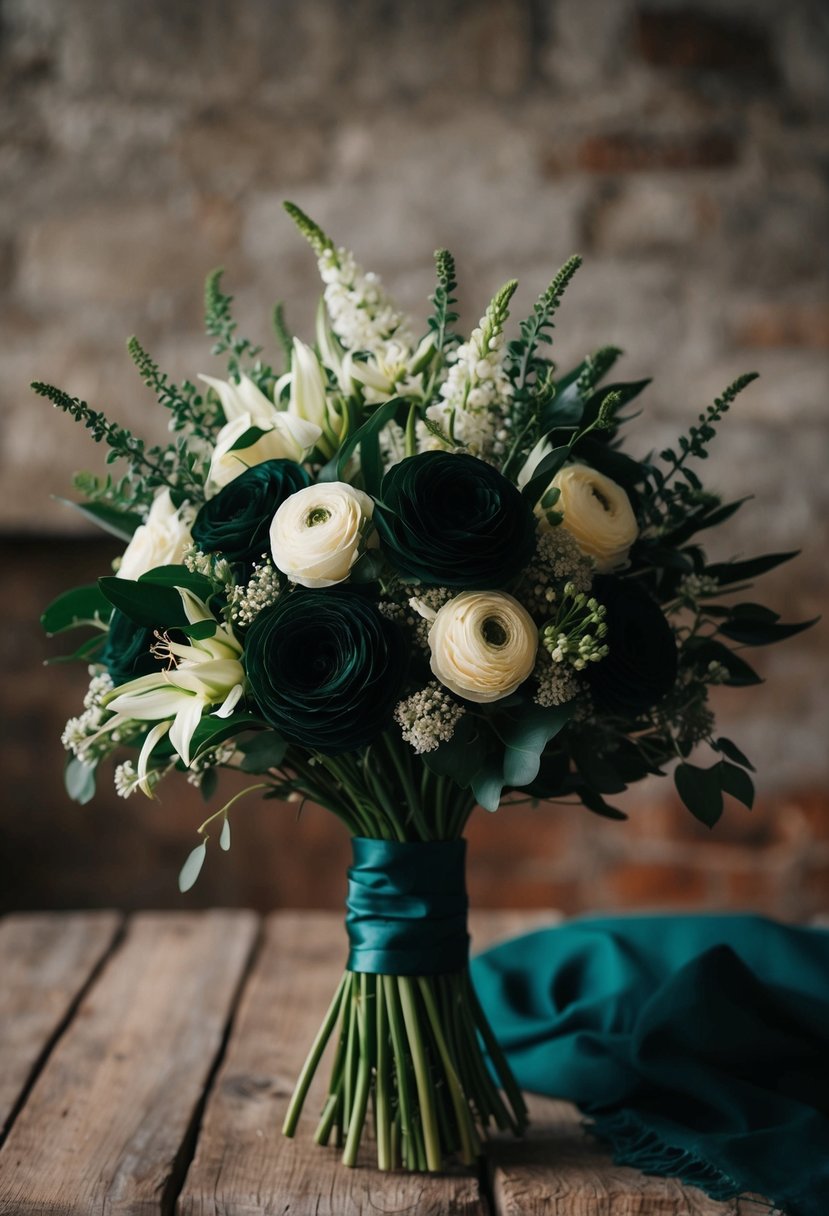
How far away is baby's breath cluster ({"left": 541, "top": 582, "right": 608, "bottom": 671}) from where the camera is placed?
0.76m

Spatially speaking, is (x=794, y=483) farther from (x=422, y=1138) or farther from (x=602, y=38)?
(x=422, y=1138)

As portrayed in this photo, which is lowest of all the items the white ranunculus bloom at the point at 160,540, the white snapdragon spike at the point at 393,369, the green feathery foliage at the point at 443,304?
the white ranunculus bloom at the point at 160,540

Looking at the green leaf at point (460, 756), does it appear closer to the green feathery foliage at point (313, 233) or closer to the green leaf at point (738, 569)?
the green leaf at point (738, 569)

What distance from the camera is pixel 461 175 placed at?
7.95 feet

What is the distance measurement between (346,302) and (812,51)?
2.00 m

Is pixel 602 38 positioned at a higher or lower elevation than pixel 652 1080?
higher

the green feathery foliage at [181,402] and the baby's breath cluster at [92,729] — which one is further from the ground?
the green feathery foliage at [181,402]

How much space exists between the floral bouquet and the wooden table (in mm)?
44

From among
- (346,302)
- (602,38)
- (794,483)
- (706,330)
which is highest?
(602,38)

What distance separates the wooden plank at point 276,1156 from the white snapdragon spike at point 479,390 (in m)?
0.56

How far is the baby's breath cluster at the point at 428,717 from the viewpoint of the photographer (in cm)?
A: 77

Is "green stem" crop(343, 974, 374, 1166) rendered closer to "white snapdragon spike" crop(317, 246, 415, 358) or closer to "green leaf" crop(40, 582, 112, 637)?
"green leaf" crop(40, 582, 112, 637)

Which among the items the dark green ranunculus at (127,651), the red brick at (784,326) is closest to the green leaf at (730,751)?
the dark green ranunculus at (127,651)

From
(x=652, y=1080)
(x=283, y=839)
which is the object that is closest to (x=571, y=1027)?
(x=652, y=1080)
